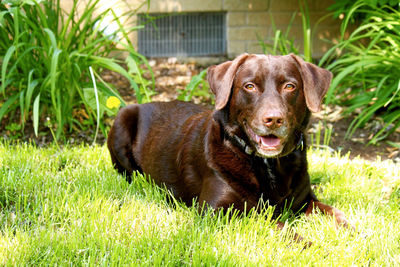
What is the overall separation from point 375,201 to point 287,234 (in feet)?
3.16

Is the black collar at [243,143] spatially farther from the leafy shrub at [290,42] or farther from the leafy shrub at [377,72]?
the leafy shrub at [290,42]

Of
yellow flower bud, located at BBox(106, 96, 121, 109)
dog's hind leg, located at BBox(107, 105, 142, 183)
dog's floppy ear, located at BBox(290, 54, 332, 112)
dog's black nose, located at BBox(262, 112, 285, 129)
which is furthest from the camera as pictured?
yellow flower bud, located at BBox(106, 96, 121, 109)

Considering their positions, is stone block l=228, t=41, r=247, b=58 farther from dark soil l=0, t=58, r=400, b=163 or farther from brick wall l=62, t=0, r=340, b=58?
dark soil l=0, t=58, r=400, b=163

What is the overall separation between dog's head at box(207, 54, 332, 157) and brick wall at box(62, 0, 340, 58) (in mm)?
4225

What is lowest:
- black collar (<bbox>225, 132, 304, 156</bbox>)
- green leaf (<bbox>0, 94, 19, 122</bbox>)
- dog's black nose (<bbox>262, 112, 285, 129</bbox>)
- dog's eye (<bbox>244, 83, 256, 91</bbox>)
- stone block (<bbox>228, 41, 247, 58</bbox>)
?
green leaf (<bbox>0, 94, 19, 122</bbox>)

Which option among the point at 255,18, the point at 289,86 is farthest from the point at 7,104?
the point at 255,18

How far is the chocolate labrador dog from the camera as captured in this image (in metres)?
2.73

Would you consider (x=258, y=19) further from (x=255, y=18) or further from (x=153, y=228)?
(x=153, y=228)

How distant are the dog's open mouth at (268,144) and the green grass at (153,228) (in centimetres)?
32

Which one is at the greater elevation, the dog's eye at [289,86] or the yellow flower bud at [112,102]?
the dog's eye at [289,86]

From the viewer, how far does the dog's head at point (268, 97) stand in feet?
8.72

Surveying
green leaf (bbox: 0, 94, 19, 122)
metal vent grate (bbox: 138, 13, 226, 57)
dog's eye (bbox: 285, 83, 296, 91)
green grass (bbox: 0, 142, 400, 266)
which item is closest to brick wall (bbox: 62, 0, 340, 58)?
metal vent grate (bbox: 138, 13, 226, 57)

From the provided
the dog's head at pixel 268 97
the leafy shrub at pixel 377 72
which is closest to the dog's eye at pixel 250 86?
the dog's head at pixel 268 97

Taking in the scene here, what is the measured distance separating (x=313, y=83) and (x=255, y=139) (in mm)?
475
